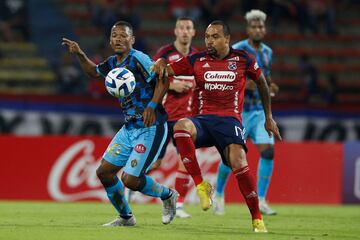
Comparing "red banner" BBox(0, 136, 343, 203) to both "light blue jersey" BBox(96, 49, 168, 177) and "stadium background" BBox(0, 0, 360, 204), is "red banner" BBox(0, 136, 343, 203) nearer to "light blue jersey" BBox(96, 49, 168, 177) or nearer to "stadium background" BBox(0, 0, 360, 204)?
"stadium background" BBox(0, 0, 360, 204)

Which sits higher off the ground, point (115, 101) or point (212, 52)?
point (212, 52)

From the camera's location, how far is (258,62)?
12.9m

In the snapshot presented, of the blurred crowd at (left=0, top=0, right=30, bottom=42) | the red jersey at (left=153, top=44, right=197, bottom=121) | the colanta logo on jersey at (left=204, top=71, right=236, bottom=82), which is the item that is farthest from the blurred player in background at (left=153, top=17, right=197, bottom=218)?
the blurred crowd at (left=0, top=0, right=30, bottom=42)

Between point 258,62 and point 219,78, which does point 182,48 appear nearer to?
point 258,62

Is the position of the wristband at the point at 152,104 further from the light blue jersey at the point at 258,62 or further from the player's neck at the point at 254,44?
the player's neck at the point at 254,44

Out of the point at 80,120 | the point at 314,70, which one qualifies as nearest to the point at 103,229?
the point at 80,120

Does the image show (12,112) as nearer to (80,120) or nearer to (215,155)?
(80,120)

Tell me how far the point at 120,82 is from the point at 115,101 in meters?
8.52

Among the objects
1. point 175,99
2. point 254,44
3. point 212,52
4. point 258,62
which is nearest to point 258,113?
point 258,62

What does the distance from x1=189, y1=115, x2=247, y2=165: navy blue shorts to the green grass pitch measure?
3.03 ft

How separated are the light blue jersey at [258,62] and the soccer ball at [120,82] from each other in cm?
361

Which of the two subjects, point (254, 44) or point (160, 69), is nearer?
point (160, 69)

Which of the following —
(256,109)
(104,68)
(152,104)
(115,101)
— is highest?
(104,68)

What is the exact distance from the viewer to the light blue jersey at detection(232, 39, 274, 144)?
13.0m
